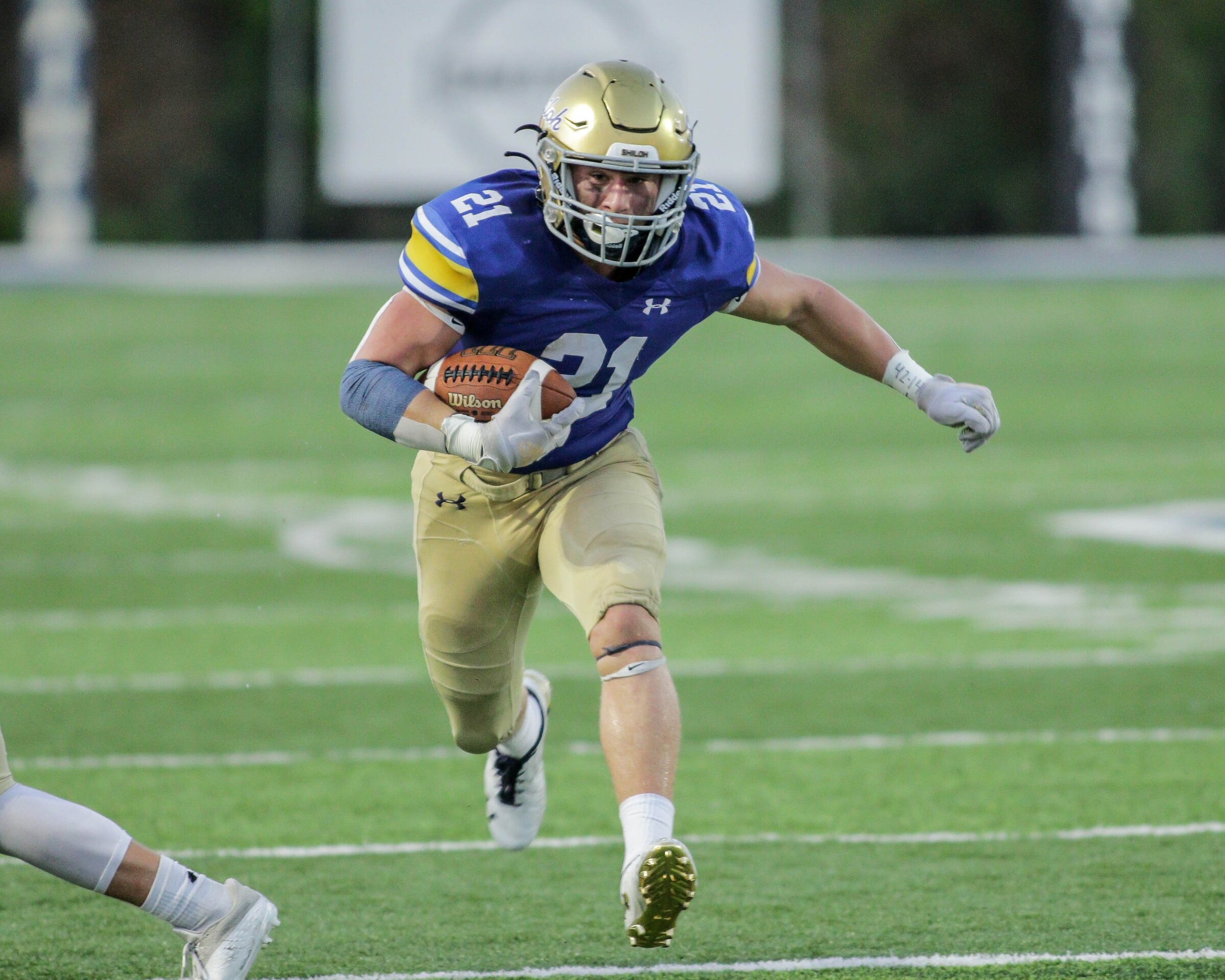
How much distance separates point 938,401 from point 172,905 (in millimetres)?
1720

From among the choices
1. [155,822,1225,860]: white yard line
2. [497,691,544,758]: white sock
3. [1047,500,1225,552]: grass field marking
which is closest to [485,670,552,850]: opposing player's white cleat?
[497,691,544,758]: white sock

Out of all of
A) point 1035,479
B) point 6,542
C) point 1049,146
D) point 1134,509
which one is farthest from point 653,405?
point 1049,146

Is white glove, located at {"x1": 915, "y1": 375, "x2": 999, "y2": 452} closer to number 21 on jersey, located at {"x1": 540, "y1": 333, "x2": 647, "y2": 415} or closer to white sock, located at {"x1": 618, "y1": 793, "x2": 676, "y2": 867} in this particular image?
number 21 on jersey, located at {"x1": 540, "y1": 333, "x2": 647, "y2": 415}

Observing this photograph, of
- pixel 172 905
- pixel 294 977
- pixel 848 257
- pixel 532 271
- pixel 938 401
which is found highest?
pixel 532 271

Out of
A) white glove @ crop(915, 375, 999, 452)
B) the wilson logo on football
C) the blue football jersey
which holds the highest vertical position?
the blue football jersey

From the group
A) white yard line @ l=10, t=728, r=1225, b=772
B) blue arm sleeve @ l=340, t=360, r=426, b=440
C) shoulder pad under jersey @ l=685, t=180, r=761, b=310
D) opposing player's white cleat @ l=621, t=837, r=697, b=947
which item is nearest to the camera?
opposing player's white cleat @ l=621, t=837, r=697, b=947

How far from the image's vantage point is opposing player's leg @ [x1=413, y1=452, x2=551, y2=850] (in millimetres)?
3678

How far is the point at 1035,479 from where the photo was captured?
10.9m

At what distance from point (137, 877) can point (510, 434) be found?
36.3 inches

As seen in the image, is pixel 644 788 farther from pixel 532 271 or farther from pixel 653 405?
pixel 653 405

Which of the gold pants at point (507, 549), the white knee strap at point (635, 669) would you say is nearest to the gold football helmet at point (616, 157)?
the gold pants at point (507, 549)

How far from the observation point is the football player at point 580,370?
327cm

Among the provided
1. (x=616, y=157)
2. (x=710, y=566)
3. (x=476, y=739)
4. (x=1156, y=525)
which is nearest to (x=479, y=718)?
(x=476, y=739)

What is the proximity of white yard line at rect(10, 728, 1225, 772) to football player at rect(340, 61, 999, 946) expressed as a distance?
1271 mm
